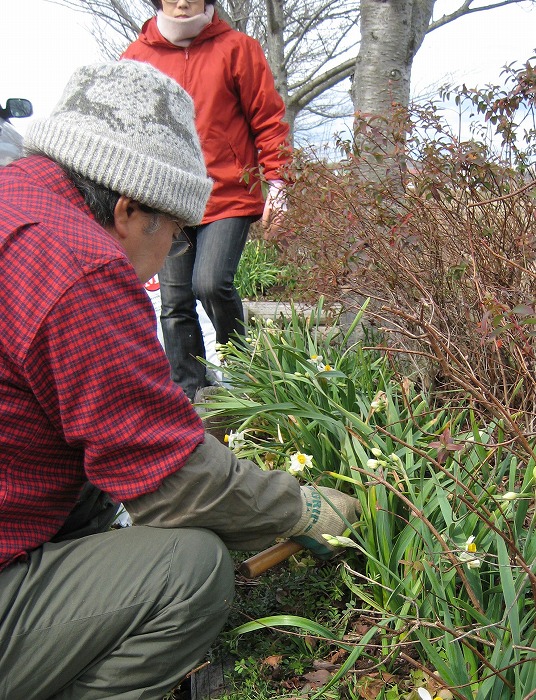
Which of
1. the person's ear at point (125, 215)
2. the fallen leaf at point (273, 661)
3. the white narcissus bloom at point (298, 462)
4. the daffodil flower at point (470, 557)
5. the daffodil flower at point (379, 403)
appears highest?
the person's ear at point (125, 215)

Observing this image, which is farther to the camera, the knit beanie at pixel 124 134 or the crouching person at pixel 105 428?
the knit beanie at pixel 124 134

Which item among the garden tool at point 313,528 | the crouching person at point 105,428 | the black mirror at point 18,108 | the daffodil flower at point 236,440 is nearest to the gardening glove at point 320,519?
the garden tool at point 313,528

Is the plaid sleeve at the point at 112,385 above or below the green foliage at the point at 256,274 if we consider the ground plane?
above

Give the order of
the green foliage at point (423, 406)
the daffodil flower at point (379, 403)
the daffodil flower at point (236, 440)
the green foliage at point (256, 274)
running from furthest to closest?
the green foliage at point (256, 274) < the daffodil flower at point (236, 440) < the daffodil flower at point (379, 403) < the green foliage at point (423, 406)

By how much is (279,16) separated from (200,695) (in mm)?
10666

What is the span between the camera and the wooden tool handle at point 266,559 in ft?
5.84

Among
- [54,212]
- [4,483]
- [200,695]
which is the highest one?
[54,212]

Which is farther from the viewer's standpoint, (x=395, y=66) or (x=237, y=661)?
Answer: (x=395, y=66)

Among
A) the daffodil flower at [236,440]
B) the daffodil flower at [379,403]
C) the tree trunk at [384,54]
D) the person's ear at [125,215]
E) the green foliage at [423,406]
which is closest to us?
the green foliage at [423,406]

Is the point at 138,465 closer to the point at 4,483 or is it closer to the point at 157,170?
the point at 4,483

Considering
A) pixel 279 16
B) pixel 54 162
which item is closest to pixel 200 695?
pixel 54 162

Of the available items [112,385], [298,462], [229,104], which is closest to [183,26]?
[229,104]

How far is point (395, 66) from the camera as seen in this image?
342cm

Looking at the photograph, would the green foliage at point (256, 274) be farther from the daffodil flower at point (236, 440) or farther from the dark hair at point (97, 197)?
the dark hair at point (97, 197)
